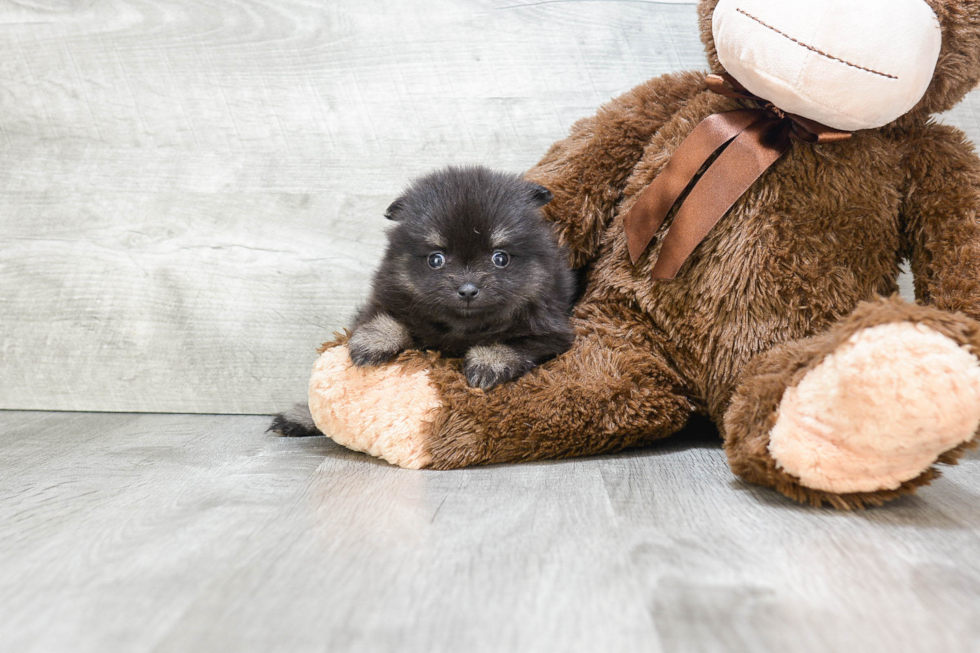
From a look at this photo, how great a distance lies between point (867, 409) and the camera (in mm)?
1085

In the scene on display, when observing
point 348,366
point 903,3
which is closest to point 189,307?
point 348,366

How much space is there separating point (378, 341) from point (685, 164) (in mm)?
711

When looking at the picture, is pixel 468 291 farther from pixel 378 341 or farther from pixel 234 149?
pixel 234 149

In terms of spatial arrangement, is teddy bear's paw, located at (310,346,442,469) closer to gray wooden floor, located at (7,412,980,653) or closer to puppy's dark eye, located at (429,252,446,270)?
gray wooden floor, located at (7,412,980,653)

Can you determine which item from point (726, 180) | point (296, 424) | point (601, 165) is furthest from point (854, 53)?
point (296, 424)

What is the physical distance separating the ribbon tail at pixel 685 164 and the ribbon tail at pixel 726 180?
0.07ft

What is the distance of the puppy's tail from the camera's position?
182 centimetres

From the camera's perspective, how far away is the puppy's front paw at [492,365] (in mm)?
1503

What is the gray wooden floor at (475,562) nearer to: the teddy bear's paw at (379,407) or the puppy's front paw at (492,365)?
the teddy bear's paw at (379,407)

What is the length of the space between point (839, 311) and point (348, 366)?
38.1 inches

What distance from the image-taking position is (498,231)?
149 cm

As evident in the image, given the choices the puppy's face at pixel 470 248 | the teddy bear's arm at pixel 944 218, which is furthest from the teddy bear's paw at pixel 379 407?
the teddy bear's arm at pixel 944 218

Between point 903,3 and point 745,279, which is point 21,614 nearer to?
point 745,279

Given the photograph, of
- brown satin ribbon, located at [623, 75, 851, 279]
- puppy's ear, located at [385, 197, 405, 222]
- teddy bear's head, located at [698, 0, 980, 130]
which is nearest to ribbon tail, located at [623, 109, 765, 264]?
brown satin ribbon, located at [623, 75, 851, 279]
